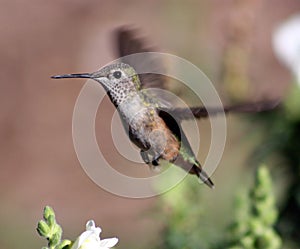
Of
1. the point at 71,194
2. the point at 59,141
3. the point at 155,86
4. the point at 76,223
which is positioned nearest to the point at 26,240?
the point at 76,223

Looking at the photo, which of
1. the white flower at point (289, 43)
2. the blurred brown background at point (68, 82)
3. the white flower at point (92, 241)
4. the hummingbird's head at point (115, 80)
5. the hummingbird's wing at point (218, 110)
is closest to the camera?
the white flower at point (92, 241)

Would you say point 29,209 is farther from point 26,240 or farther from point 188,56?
point 188,56

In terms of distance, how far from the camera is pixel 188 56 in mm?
7000

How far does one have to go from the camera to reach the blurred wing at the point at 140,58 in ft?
8.27

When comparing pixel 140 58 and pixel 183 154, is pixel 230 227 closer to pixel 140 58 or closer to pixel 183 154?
pixel 183 154

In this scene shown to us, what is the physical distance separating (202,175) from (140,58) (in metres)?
0.38

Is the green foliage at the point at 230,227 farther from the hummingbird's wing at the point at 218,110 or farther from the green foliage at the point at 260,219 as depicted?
the hummingbird's wing at the point at 218,110

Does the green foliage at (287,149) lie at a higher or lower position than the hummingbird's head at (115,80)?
lower

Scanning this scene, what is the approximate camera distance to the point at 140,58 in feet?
8.34

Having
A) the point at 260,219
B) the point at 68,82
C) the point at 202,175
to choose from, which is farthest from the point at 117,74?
the point at 68,82

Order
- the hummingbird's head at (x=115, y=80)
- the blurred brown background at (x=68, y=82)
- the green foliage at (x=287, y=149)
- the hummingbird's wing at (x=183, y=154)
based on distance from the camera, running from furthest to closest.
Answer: the blurred brown background at (x=68, y=82)
the green foliage at (x=287, y=149)
the hummingbird's wing at (x=183, y=154)
the hummingbird's head at (x=115, y=80)

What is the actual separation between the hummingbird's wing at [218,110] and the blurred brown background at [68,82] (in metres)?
3.23

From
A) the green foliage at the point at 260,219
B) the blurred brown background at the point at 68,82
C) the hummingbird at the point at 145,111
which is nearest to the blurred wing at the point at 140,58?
the hummingbird at the point at 145,111

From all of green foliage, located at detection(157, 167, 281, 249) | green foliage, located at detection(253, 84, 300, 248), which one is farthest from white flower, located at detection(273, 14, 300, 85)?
green foliage, located at detection(157, 167, 281, 249)
